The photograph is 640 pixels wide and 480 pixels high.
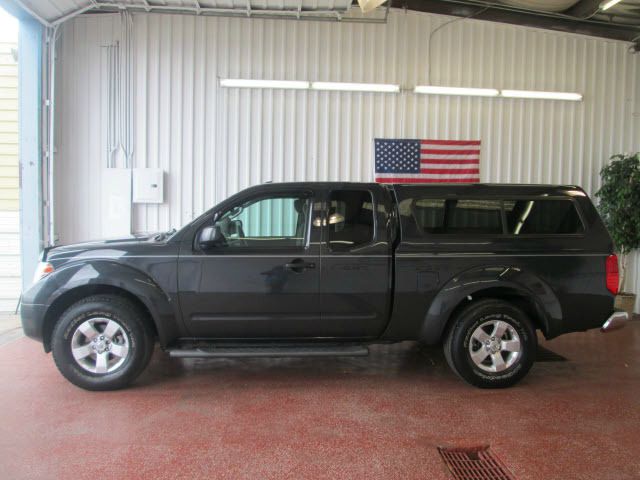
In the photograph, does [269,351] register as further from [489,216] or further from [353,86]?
[353,86]

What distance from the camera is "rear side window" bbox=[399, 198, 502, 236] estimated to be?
4.57 m

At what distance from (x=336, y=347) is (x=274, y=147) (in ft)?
13.5

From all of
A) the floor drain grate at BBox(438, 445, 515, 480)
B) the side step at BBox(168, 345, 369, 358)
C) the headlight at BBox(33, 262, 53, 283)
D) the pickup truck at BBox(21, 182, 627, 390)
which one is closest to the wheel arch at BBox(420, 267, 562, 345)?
the pickup truck at BBox(21, 182, 627, 390)

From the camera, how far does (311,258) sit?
4410mm

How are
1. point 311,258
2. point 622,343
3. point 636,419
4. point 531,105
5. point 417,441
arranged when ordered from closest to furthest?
1. point 417,441
2. point 636,419
3. point 311,258
4. point 622,343
5. point 531,105

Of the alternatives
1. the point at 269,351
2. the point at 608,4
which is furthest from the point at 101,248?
the point at 608,4

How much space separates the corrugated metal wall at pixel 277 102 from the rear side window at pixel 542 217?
3453 mm

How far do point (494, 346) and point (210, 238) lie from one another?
278 centimetres

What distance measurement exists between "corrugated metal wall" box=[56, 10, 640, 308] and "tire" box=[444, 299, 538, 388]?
12.6 ft

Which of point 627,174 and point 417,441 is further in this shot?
point 627,174

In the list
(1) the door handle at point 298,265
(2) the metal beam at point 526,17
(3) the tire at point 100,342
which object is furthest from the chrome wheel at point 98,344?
(2) the metal beam at point 526,17

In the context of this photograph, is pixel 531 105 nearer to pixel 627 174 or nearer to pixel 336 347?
pixel 627 174

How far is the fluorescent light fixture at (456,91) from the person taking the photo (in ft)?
25.0

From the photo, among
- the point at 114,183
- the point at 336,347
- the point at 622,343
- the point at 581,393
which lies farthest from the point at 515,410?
the point at 114,183
